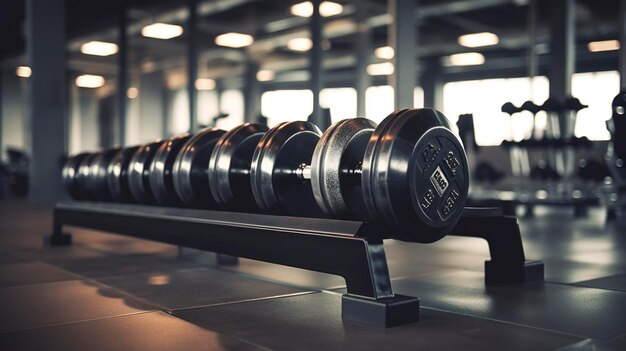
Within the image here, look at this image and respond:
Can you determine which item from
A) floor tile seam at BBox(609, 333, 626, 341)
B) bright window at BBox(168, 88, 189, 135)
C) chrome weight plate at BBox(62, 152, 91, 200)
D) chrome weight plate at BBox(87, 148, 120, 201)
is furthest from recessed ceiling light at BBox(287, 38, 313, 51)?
floor tile seam at BBox(609, 333, 626, 341)

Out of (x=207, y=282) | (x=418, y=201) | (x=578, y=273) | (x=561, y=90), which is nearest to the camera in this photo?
(x=418, y=201)

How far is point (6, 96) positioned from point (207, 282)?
36.3 feet

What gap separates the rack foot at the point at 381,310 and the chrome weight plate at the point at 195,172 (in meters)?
0.78

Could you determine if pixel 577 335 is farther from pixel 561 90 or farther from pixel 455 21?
pixel 455 21

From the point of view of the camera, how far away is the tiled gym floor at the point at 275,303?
113cm

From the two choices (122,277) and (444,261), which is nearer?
(122,277)

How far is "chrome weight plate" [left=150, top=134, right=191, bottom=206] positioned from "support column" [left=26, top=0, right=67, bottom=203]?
155 inches

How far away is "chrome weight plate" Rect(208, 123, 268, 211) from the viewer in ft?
5.68

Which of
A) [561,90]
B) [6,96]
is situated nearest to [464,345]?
[561,90]

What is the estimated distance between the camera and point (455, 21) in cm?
876

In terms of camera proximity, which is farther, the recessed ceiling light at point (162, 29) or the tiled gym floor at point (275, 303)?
the recessed ceiling light at point (162, 29)

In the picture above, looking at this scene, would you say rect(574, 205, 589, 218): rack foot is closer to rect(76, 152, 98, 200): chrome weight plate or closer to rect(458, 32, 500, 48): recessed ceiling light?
rect(76, 152, 98, 200): chrome weight plate

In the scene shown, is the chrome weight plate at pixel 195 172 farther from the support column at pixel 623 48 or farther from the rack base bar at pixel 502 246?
the support column at pixel 623 48

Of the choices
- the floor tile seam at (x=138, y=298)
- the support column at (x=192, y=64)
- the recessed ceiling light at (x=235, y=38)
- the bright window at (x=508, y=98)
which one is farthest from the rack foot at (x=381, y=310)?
the bright window at (x=508, y=98)
